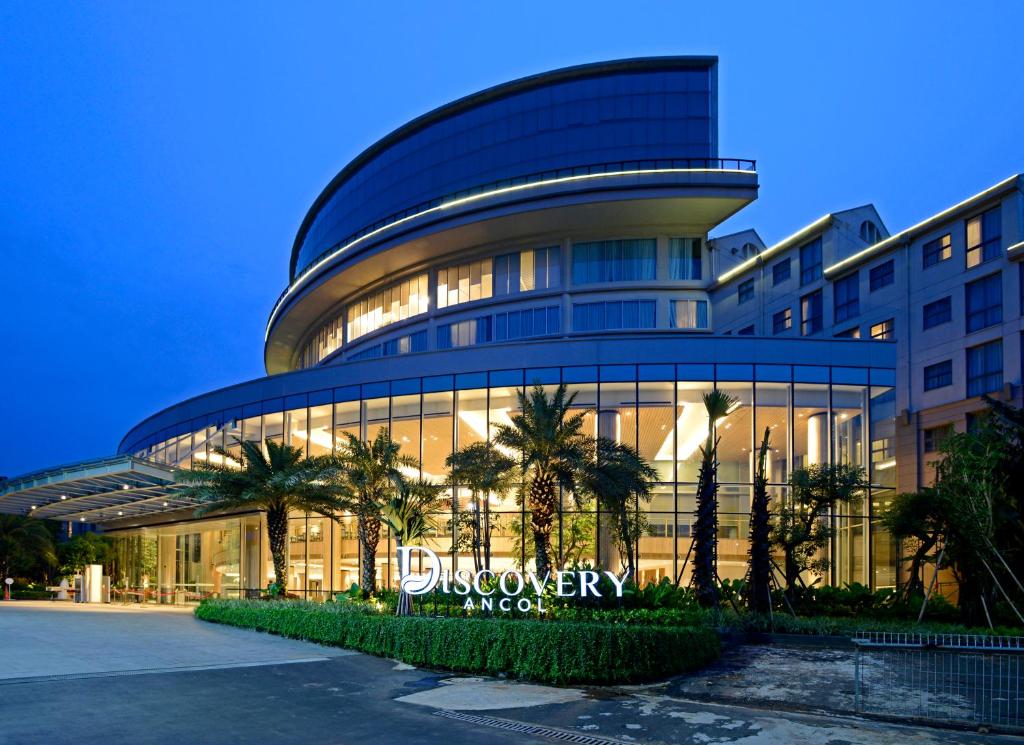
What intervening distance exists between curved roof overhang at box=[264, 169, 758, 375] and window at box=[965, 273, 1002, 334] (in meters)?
11.0

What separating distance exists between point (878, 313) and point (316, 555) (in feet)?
93.7

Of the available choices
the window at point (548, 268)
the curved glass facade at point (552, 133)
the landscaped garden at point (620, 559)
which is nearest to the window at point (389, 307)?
the curved glass facade at point (552, 133)

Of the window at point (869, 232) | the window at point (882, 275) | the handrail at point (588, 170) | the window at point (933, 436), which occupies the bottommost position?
the window at point (933, 436)

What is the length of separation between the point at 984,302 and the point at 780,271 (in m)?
13.8

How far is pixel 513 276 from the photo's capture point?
5006cm

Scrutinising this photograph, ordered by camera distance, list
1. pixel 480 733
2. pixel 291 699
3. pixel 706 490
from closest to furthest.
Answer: pixel 480 733 < pixel 291 699 < pixel 706 490

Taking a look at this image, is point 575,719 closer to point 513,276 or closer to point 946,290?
point 946,290

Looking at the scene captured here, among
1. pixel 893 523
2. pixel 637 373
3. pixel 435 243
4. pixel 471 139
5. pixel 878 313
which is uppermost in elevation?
pixel 471 139

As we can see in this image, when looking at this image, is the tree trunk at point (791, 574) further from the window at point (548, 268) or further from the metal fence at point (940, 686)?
the window at point (548, 268)

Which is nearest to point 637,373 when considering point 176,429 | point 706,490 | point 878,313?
point 706,490

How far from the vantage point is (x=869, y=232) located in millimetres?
49500

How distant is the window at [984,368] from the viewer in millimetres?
37031

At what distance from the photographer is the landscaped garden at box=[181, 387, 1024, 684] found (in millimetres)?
18766

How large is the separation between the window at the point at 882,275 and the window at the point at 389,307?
23694 mm
